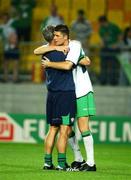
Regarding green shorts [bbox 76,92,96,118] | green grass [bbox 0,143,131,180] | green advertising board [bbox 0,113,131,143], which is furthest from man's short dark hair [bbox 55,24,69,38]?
green advertising board [bbox 0,113,131,143]

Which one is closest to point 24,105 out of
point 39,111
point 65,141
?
point 39,111

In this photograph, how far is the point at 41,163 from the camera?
1395 cm

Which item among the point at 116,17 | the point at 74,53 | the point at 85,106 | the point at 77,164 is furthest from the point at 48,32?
the point at 116,17

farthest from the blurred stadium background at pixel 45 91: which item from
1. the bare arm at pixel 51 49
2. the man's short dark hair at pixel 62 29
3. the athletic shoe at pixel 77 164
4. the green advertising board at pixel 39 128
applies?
the man's short dark hair at pixel 62 29

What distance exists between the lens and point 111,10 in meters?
24.9

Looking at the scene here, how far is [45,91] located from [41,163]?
31.2ft

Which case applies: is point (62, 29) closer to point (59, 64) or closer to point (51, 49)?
point (51, 49)

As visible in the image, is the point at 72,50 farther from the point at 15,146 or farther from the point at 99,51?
the point at 99,51

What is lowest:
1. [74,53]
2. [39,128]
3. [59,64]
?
[39,128]

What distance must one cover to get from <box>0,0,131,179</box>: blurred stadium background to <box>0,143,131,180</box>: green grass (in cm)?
35

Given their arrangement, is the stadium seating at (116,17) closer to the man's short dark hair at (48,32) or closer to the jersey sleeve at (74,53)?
the jersey sleeve at (74,53)

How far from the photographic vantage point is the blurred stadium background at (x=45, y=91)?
20.5 m

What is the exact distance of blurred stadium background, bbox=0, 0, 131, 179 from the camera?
67.4 feet

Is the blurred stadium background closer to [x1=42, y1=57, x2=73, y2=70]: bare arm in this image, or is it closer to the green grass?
the green grass
